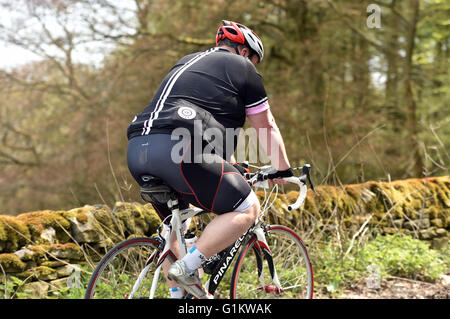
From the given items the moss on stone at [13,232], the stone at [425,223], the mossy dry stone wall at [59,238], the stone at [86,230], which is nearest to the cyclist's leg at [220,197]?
the mossy dry stone wall at [59,238]

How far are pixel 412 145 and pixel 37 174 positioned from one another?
8.39m

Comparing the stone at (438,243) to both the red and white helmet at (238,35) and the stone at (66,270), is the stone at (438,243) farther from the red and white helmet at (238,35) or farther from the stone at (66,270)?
the stone at (66,270)

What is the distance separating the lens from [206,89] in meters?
2.58

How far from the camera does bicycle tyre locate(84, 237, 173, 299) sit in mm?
2604

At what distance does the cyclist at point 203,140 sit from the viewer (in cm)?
247

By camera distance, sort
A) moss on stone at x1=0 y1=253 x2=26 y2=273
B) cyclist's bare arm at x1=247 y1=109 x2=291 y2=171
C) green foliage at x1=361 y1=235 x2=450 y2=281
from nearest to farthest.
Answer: cyclist's bare arm at x1=247 y1=109 x2=291 y2=171 → moss on stone at x1=0 y1=253 x2=26 y2=273 → green foliage at x1=361 y1=235 x2=450 y2=281

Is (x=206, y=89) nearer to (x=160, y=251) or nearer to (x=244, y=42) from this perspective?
(x=244, y=42)

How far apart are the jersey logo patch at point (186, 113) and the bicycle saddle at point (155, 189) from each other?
0.35m

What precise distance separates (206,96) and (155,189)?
56cm

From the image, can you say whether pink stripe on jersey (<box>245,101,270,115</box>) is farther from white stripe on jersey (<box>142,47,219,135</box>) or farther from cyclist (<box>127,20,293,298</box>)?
white stripe on jersey (<box>142,47,219,135</box>)

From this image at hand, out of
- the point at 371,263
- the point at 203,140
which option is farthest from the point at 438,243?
the point at 203,140

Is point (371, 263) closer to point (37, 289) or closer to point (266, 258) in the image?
point (266, 258)

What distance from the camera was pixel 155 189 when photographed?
249 cm

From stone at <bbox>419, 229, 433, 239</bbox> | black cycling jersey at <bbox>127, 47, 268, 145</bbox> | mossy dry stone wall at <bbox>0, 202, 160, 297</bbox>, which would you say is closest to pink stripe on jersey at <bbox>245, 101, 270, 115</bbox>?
black cycling jersey at <bbox>127, 47, 268, 145</bbox>
